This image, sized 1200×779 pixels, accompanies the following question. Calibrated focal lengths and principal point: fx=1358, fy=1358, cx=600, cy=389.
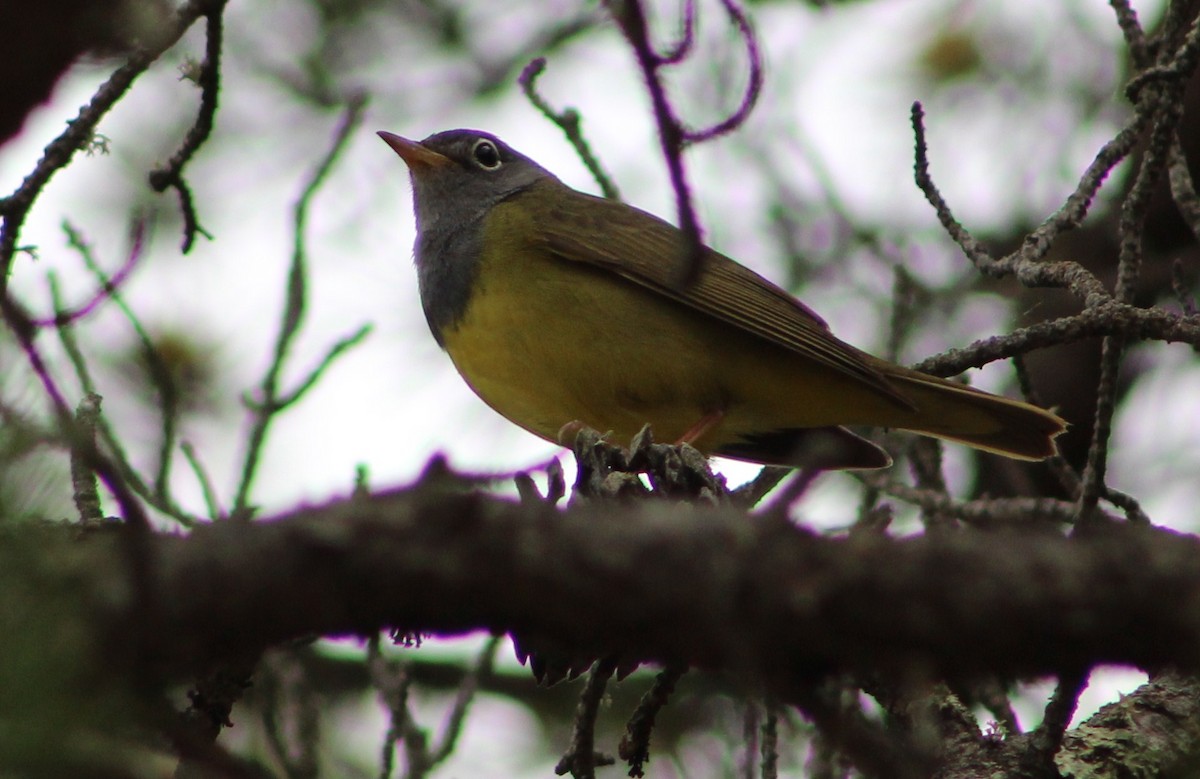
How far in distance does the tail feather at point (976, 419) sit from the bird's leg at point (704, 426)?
31.4 inches

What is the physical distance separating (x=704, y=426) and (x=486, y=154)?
2.37 m

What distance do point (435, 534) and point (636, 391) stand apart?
4.17m

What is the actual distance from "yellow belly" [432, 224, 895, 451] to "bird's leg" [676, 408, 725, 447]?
0.02 m

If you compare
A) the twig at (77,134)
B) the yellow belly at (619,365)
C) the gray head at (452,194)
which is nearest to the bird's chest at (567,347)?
the yellow belly at (619,365)

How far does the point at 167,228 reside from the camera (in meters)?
8.23

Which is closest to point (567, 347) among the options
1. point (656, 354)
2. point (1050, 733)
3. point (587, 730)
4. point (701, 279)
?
point (656, 354)

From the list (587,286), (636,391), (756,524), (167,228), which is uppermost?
(167,228)

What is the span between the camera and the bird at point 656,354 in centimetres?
583

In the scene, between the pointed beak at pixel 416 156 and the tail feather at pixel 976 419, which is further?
the pointed beak at pixel 416 156

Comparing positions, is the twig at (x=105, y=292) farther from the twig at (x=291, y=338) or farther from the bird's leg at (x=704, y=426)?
the bird's leg at (x=704, y=426)

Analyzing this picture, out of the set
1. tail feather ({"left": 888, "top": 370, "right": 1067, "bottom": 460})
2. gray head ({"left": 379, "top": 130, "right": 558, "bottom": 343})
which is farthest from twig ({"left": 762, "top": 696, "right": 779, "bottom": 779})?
gray head ({"left": 379, "top": 130, "right": 558, "bottom": 343})

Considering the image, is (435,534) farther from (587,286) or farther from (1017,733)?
(587,286)

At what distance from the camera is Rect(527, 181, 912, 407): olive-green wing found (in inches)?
239

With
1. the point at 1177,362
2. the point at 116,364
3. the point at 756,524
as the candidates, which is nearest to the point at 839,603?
the point at 756,524
